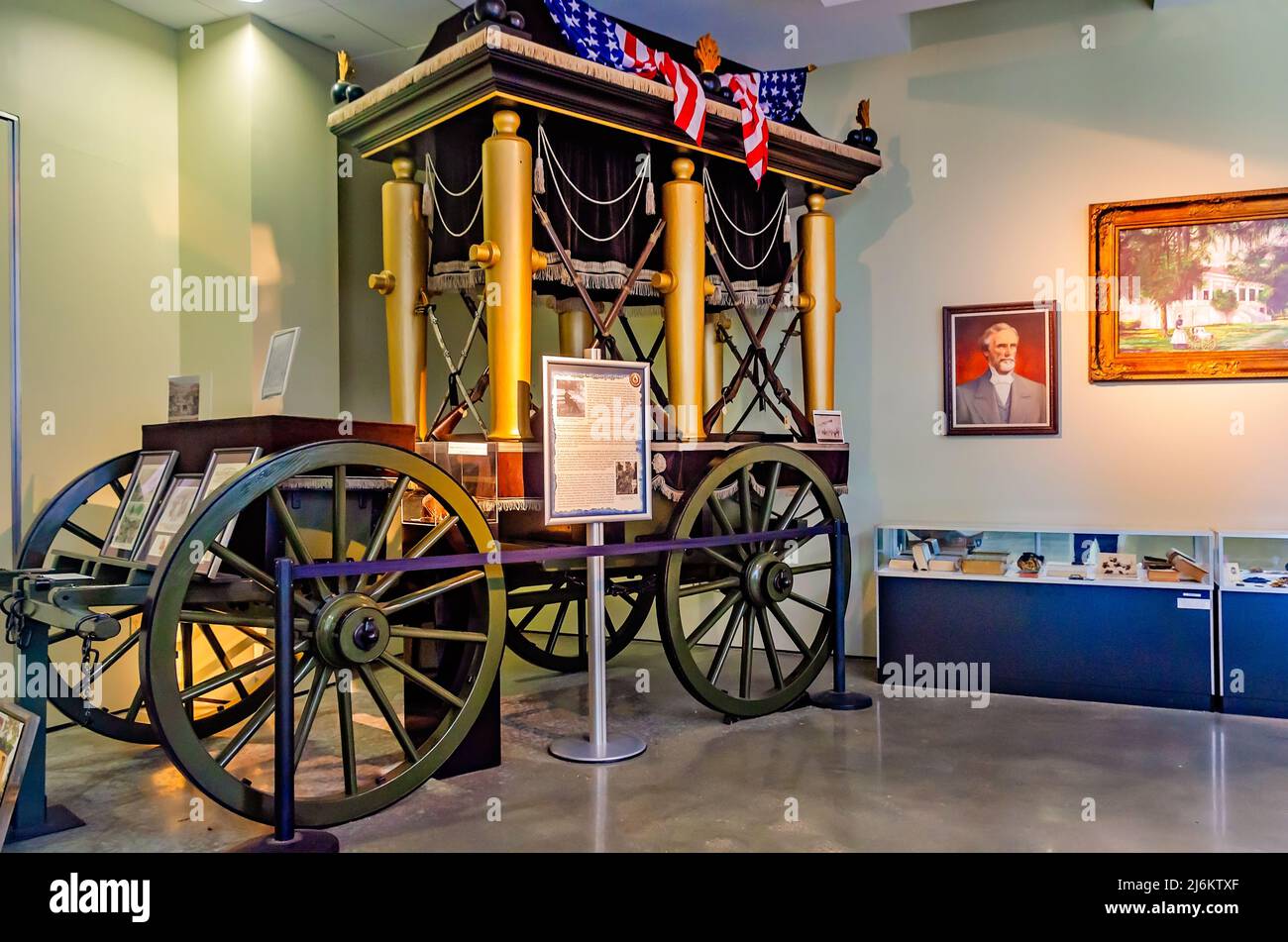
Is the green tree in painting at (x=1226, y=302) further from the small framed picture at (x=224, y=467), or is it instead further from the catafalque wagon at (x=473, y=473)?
the small framed picture at (x=224, y=467)

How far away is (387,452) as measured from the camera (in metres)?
3.21

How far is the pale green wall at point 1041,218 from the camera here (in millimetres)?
5031

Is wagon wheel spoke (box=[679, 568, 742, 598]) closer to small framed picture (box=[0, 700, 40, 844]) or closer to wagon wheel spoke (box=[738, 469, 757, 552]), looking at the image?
wagon wheel spoke (box=[738, 469, 757, 552])

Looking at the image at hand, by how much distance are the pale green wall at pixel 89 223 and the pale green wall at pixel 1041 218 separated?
385 cm

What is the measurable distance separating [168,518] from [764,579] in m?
2.45

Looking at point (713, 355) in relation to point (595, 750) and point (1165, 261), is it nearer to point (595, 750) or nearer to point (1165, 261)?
point (1165, 261)

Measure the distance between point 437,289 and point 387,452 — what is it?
1442 millimetres

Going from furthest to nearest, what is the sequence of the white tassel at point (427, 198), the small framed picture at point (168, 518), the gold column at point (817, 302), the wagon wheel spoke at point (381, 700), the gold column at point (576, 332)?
the gold column at point (817, 302), the gold column at point (576, 332), the white tassel at point (427, 198), the small framed picture at point (168, 518), the wagon wheel spoke at point (381, 700)

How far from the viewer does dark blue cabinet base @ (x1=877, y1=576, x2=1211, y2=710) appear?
185 inches

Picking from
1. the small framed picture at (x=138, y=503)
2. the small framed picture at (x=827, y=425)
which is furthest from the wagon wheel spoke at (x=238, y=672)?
the small framed picture at (x=827, y=425)

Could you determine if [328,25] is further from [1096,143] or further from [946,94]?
[1096,143]

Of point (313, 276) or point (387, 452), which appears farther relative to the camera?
point (313, 276)

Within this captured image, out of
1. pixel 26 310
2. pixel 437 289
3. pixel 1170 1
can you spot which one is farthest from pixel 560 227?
pixel 1170 1
